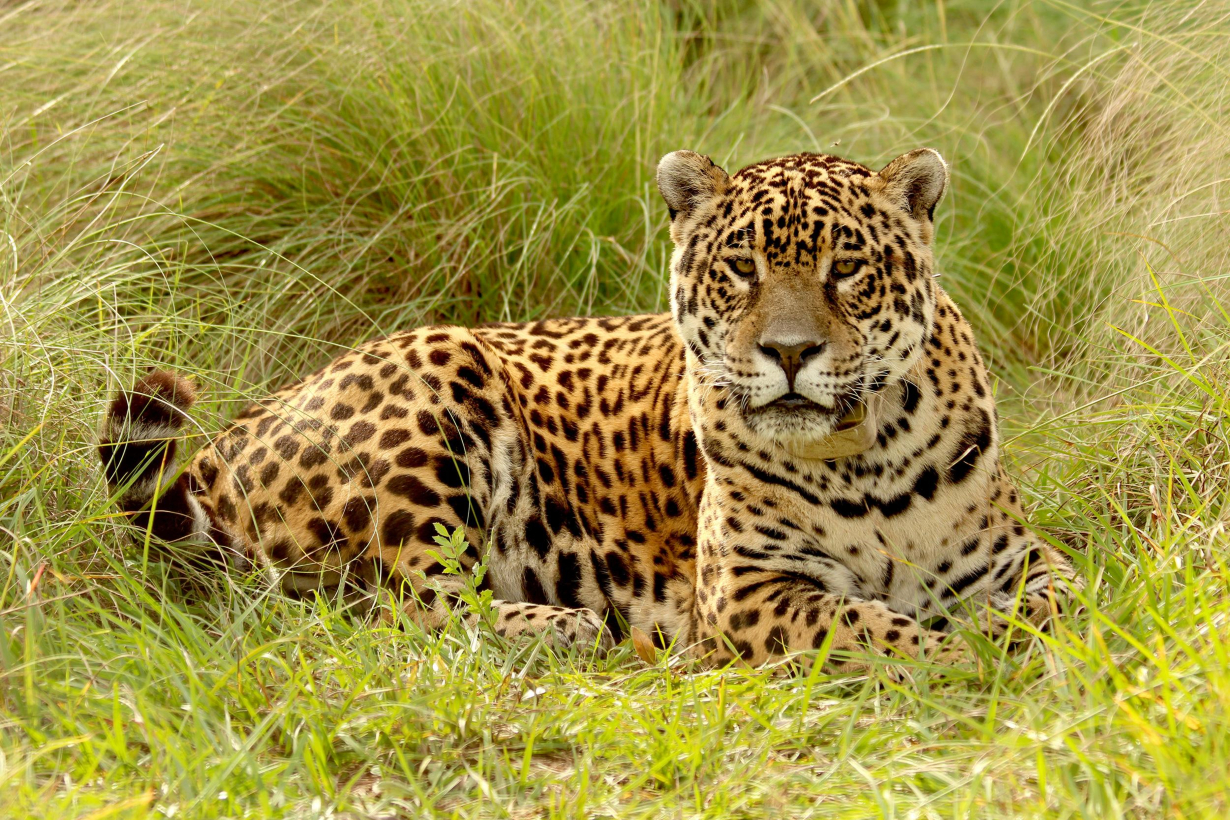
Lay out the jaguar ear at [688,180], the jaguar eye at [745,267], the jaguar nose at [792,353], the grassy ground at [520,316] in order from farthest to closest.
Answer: the jaguar ear at [688,180] → the jaguar eye at [745,267] → the jaguar nose at [792,353] → the grassy ground at [520,316]

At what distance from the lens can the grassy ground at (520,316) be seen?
11.8 feet

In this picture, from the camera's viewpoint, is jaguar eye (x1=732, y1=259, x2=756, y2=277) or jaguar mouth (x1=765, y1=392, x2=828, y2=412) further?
jaguar eye (x1=732, y1=259, x2=756, y2=277)

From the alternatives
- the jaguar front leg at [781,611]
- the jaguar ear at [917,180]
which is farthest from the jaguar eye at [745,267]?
the jaguar front leg at [781,611]

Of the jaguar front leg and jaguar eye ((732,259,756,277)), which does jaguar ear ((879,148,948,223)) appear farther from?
the jaguar front leg

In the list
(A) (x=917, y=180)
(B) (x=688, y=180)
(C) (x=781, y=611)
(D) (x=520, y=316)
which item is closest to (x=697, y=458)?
(C) (x=781, y=611)

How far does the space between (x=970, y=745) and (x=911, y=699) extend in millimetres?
339

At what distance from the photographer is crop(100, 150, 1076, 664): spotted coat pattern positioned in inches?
183

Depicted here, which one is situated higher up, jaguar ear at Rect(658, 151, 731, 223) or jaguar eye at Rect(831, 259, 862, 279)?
jaguar ear at Rect(658, 151, 731, 223)

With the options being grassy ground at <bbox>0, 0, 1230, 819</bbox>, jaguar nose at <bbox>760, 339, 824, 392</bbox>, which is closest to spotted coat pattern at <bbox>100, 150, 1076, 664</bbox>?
jaguar nose at <bbox>760, 339, 824, 392</bbox>

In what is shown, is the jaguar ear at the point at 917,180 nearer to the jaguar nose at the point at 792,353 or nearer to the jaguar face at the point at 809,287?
the jaguar face at the point at 809,287

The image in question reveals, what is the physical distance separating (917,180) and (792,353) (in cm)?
90

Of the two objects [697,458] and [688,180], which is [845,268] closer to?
[688,180]

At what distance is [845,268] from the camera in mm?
4691

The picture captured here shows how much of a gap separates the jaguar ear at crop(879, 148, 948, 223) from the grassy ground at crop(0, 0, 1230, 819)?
42.5 inches
